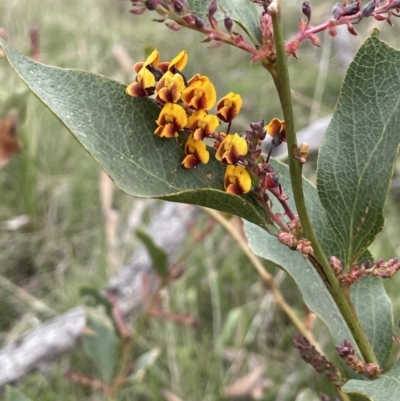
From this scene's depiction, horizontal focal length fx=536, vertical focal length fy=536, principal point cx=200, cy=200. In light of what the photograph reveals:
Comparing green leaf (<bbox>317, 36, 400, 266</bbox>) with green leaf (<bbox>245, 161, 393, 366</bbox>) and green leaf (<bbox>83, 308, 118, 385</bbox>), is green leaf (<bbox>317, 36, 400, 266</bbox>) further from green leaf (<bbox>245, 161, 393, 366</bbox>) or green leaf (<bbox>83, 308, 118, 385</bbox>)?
green leaf (<bbox>83, 308, 118, 385</bbox>)

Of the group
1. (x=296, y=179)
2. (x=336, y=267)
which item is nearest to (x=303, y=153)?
(x=296, y=179)

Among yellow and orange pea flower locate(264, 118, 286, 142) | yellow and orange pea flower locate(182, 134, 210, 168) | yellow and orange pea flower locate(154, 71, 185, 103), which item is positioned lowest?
yellow and orange pea flower locate(182, 134, 210, 168)

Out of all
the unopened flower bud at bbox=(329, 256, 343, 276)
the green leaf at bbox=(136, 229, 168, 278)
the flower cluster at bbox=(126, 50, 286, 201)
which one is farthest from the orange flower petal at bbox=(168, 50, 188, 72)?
the green leaf at bbox=(136, 229, 168, 278)

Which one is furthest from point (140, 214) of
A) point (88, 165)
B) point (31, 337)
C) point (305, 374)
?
point (305, 374)

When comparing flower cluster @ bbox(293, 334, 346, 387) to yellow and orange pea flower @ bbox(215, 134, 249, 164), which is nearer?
yellow and orange pea flower @ bbox(215, 134, 249, 164)

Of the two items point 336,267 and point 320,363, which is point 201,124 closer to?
point 336,267
